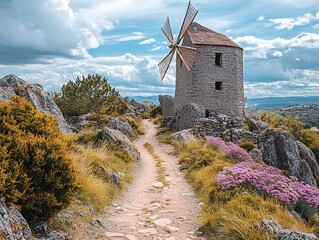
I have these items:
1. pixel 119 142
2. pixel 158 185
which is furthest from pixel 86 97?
pixel 158 185

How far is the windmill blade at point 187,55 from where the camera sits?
28.5 metres

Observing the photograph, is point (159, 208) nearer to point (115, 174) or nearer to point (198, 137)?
point (115, 174)

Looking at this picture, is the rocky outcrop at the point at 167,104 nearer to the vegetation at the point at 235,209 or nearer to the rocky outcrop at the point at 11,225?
the vegetation at the point at 235,209

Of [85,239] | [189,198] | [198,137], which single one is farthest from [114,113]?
[85,239]

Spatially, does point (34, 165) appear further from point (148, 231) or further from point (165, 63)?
point (165, 63)

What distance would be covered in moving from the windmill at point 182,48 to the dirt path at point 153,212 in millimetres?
16617

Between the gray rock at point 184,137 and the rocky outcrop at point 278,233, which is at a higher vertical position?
the rocky outcrop at point 278,233

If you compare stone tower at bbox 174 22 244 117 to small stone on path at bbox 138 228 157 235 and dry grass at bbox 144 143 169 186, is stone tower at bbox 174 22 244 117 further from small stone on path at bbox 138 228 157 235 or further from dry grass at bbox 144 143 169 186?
small stone on path at bbox 138 228 157 235

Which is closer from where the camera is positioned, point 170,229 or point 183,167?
point 170,229

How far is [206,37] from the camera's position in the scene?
30.5m

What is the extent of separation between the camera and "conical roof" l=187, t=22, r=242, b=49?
2930cm

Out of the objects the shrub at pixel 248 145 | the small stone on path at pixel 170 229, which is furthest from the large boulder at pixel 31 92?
the shrub at pixel 248 145

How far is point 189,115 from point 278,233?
21.8 metres

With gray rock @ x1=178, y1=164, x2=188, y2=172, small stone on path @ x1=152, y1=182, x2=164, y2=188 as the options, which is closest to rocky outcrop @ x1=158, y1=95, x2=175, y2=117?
gray rock @ x1=178, y1=164, x2=188, y2=172
